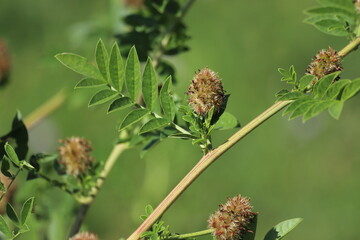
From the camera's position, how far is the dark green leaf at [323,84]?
107 cm

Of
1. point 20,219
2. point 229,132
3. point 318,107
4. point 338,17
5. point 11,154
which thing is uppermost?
point 229,132

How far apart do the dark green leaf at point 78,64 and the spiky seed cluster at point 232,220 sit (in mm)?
348

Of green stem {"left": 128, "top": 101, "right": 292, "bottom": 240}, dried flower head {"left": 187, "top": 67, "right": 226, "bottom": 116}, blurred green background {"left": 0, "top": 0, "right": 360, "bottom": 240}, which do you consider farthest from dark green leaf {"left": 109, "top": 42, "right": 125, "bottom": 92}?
blurred green background {"left": 0, "top": 0, "right": 360, "bottom": 240}

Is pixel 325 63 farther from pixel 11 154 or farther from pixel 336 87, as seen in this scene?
pixel 11 154

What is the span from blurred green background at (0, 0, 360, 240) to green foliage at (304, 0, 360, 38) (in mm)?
1276

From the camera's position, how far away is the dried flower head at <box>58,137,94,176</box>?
146cm

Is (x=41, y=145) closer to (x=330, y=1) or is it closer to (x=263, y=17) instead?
(x=263, y=17)

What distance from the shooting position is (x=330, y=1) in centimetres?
127

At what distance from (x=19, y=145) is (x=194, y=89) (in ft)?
1.35

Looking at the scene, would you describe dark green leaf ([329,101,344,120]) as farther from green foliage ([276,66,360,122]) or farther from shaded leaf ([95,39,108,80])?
shaded leaf ([95,39,108,80])

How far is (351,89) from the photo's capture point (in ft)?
3.43

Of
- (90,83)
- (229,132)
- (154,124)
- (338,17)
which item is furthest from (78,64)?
(229,132)

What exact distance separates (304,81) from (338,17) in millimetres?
235

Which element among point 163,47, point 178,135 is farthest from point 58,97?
point 178,135
